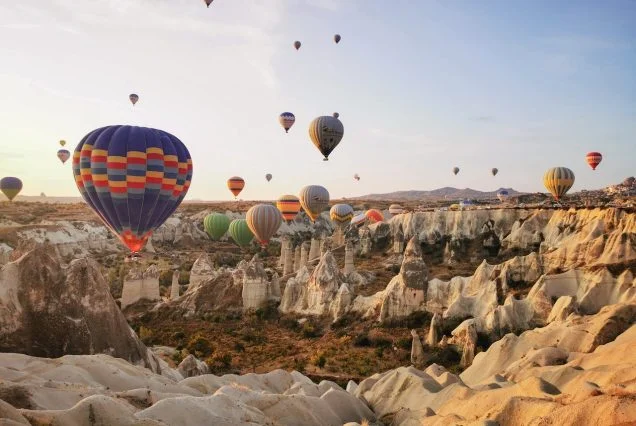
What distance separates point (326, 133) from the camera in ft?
174

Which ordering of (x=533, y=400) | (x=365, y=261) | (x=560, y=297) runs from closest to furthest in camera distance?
1. (x=533, y=400)
2. (x=560, y=297)
3. (x=365, y=261)

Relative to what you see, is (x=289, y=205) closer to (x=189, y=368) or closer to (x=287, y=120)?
(x=287, y=120)

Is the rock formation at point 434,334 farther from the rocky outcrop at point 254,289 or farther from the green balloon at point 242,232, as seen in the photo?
the green balloon at point 242,232

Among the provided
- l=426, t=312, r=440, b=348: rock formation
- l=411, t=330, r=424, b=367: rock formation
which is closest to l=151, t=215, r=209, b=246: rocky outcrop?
l=426, t=312, r=440, b=348: rock formation

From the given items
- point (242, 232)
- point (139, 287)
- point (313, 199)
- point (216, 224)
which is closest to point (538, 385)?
point (139, 287)

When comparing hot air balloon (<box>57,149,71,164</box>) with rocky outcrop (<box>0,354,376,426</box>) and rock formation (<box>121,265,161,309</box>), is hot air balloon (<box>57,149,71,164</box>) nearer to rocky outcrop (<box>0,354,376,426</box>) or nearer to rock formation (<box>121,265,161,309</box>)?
rock formation (<box>121,265,161,309</box>)

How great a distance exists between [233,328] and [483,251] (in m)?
32.5

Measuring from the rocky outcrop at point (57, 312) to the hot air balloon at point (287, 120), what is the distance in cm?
4883

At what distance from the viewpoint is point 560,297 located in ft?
91.4

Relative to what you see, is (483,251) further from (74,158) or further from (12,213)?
(12,213)

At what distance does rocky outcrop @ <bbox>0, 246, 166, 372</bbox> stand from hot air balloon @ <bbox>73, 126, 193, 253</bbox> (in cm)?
1530

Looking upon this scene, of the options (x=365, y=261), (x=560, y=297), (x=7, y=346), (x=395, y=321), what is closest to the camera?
(x=7, y=346)

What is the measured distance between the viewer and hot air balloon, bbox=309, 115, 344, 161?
53.0 metres

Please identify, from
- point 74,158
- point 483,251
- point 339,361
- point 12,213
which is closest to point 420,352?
point 339,361
